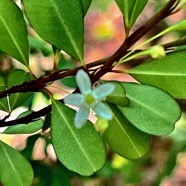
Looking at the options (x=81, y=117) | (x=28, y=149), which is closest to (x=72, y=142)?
(x=81, y=117)

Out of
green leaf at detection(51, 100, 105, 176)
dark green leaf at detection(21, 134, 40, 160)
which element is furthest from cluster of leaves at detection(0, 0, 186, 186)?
dark green leaf at detection(21, 134, 40, 160)

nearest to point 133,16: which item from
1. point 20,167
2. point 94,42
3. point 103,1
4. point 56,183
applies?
point 20,167

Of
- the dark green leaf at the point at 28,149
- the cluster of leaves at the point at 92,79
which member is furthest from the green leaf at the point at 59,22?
the dark green leaf at the point at 28,149

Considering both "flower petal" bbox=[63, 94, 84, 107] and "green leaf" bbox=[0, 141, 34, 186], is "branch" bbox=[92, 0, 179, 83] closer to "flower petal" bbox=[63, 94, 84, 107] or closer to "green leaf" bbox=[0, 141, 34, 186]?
"flower petal" bbox=[63, 94, 84, 107]

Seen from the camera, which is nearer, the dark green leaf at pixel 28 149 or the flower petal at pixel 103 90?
the flower petal at pixel 103 90

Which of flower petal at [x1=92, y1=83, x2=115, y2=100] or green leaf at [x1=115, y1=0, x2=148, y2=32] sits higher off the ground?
green leaf at [x1=115, y1=0, x2=148, y2=32]

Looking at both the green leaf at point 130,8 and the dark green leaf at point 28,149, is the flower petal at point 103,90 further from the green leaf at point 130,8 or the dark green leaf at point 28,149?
the dark green leaf at point 28,149

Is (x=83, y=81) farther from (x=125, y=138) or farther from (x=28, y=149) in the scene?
(x=28, y=149)
